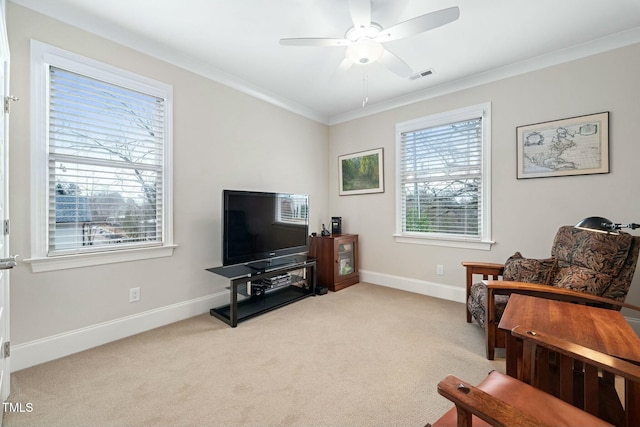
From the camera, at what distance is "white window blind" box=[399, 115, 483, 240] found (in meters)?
3.21

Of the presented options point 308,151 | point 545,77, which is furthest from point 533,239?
point 308,151

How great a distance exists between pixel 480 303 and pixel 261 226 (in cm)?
219

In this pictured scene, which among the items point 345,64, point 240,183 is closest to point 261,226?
point 240,183

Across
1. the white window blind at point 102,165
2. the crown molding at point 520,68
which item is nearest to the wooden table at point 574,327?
the crown molding at point 520,68

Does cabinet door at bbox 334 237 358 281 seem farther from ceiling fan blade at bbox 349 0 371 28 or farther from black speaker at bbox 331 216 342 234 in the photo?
ceiling fan blade at bbox 349 0 371 28

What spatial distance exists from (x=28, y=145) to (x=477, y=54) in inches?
151

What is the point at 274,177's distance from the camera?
3670 millimetres

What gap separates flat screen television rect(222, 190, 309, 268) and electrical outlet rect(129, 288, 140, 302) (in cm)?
77

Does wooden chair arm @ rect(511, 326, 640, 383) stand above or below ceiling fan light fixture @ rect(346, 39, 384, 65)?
below

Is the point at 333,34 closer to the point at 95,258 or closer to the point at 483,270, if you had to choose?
the point at 483,270

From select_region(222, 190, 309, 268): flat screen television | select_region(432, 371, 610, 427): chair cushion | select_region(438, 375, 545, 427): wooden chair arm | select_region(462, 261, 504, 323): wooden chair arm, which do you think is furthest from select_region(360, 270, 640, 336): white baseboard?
select_region(438, 375, 545, 427): wooden chair arm

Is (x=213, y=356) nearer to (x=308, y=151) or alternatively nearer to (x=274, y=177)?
(x=274, y=177)

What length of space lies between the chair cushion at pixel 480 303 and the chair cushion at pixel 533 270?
0.67 feet

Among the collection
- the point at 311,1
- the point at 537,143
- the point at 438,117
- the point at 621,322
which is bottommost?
the point at 621,322
